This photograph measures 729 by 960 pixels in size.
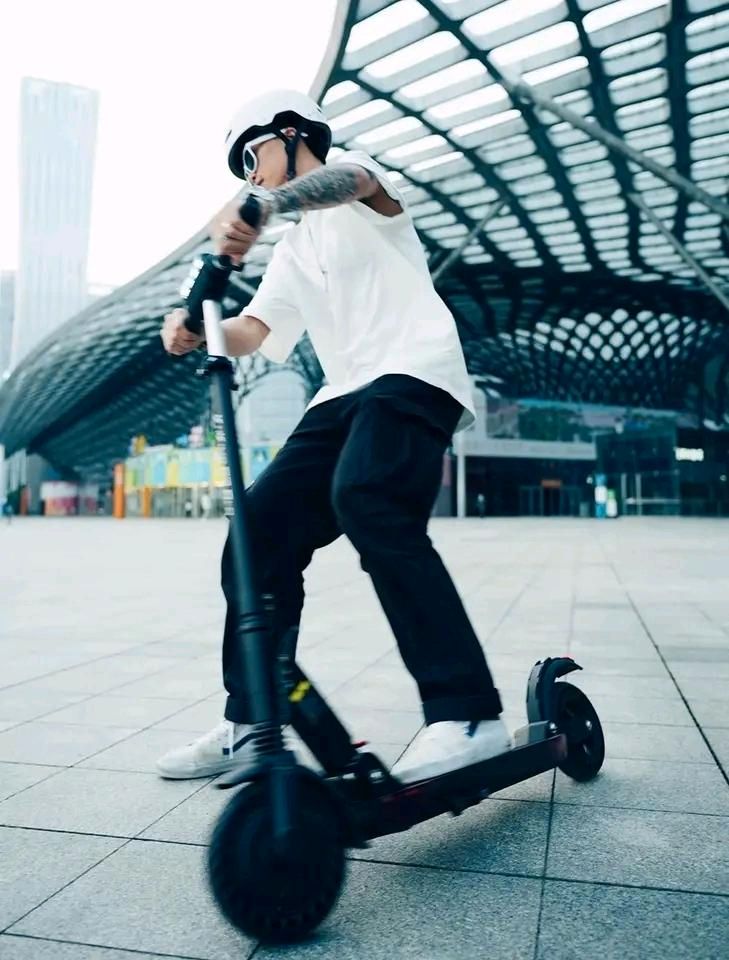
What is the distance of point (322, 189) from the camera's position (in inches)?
68.9

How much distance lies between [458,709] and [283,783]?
0.55m

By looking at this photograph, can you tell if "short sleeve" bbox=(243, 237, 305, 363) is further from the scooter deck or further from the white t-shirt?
the scooter deck

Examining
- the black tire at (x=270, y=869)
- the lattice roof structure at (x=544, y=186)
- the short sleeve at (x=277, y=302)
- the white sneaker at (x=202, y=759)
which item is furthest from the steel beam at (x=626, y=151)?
the black tire at (x=270, y=869)

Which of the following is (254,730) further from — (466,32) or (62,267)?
(62,267)

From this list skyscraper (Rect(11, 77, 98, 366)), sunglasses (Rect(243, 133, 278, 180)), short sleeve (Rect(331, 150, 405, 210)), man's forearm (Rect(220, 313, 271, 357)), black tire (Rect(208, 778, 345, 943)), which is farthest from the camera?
skyscraper (Rect(11, 77, 98, 366))

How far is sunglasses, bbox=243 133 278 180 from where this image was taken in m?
1.96

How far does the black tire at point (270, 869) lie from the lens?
4.62 ft

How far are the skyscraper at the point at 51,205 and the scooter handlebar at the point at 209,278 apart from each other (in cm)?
10742

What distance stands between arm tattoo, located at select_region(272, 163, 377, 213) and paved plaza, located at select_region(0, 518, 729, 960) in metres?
1.38

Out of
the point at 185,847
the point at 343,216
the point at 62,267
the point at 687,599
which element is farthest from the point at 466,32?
the point at 62,267

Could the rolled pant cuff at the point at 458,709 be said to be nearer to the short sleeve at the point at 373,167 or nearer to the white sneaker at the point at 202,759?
the white sneaker at the point at 202,759

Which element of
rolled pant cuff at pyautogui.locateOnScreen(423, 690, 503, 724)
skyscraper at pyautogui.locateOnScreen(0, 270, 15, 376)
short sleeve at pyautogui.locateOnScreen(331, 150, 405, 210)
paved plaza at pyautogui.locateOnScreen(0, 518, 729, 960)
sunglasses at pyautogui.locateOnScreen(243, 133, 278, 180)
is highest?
skyscraper at pyautogui.locateOnScreen(0, 270, 15, 376)

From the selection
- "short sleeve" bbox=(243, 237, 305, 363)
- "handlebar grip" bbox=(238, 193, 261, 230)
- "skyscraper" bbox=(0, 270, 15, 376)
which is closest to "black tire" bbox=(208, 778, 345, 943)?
"handlebar grip" bbox=(238, 193, 261, 230)

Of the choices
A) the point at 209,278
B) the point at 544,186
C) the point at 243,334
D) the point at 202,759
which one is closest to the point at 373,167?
the point at 209,278
